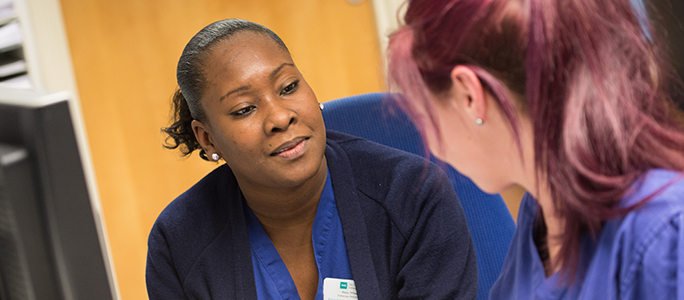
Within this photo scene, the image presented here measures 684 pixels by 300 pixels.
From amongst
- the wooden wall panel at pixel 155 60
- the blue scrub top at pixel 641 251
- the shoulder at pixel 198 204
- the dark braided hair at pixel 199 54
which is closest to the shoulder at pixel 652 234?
the blue scrub top at pixel 641 251

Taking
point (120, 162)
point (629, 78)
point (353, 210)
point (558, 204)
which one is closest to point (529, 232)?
point (558, 204)

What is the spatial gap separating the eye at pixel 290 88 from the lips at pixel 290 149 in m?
0.09

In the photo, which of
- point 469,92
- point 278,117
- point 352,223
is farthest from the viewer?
point 352,223

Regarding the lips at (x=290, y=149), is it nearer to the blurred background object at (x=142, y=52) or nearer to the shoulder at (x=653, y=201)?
the shoulder at (x=653, y=201)

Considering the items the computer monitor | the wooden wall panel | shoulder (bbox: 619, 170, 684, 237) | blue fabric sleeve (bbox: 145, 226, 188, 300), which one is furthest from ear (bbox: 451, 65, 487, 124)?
the wooden wall panel

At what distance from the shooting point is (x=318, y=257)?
115 centimetres

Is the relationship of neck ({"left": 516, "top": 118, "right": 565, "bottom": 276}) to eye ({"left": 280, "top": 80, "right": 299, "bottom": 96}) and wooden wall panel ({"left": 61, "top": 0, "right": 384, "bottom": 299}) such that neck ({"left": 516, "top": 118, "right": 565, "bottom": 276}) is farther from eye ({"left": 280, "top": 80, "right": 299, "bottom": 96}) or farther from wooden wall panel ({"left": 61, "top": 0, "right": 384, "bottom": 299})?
wooden wall panel ({"left": 61, "top": 0, "right": 384, "bottom": 299})

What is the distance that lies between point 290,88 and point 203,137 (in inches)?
9.0

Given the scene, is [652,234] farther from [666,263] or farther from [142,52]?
[142,52]

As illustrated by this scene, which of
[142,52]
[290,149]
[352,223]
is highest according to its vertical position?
[142,52]

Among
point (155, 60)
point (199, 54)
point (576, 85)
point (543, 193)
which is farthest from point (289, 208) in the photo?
point (155, 60)

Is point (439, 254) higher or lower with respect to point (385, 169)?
lower

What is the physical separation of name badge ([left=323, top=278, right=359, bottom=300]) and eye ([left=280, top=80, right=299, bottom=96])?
36 centimetres

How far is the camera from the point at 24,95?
1.62ft
